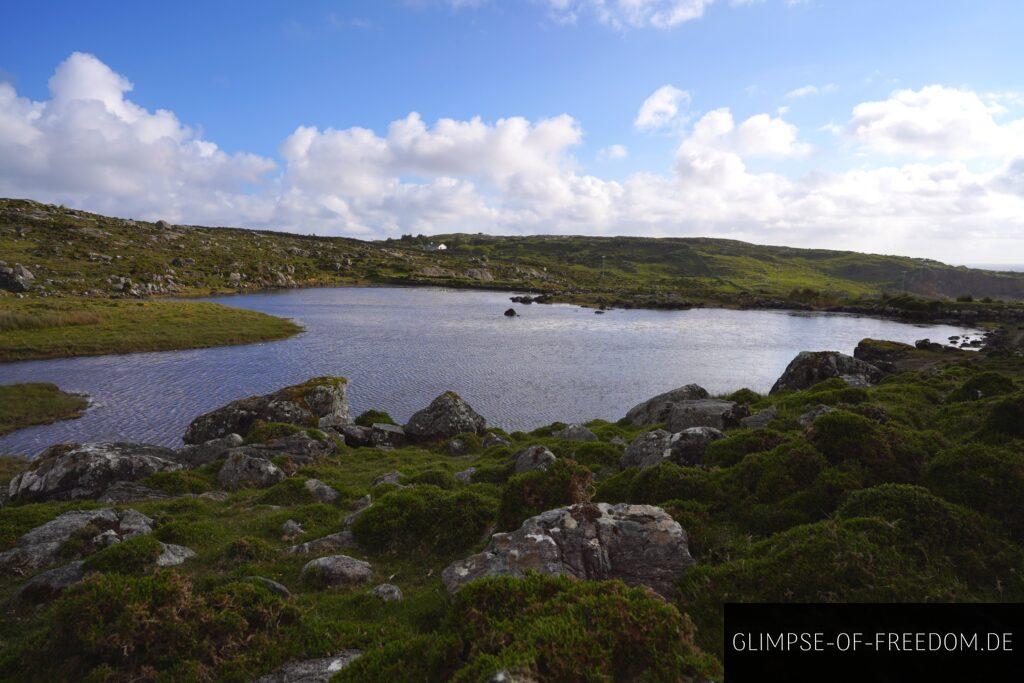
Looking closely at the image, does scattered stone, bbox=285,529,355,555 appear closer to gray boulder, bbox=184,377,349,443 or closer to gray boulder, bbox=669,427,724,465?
gray boulder, bbox=669,427,724,465

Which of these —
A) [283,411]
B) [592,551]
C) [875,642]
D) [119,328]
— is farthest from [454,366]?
[875,642]

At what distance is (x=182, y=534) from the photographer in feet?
51.7

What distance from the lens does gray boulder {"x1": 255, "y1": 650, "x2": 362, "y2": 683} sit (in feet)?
28.2

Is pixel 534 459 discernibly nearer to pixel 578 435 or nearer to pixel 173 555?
pixel 578 435

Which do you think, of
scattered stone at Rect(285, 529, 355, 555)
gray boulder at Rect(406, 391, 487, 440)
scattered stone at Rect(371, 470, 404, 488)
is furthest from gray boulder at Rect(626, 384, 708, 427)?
scattered stone at Rect(285, 529, 355, 555)

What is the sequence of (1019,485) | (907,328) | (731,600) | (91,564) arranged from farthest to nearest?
(907,328) < (91,564) < (1019,485) < (731,600)

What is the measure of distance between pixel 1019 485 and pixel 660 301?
145m

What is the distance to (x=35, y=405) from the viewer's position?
131 feet

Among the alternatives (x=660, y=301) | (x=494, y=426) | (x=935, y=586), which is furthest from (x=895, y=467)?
(x=660, y=301)

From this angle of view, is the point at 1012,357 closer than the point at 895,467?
No

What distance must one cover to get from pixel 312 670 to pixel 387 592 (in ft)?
10.2

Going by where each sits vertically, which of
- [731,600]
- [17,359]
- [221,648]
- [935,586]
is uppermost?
[935,586]

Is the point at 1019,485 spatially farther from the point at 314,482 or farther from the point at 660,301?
the point at 660,301

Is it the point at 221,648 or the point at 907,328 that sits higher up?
the point at 907,328
